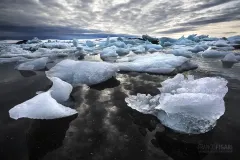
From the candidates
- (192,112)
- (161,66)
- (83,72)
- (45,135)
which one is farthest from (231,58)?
(45,135)

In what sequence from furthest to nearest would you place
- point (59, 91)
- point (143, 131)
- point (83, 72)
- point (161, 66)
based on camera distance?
point (161, 66), point (83, 72), point (59, 91), point (143, 131)

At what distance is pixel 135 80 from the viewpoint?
4.86 meters

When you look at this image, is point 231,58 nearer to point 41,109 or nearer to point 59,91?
point 59,91

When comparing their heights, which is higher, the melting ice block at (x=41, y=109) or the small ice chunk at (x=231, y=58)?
the melting ice block at (x=41, y=109)

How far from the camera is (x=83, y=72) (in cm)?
465

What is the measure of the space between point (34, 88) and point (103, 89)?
61.7 inches

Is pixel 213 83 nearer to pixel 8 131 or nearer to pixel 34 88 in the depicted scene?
pixel 8 131

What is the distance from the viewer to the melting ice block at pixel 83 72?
4504 mm

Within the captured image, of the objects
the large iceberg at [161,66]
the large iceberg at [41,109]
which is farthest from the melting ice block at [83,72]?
the large iceberg at [41,109]

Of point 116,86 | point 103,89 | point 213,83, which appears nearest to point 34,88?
point 103,89

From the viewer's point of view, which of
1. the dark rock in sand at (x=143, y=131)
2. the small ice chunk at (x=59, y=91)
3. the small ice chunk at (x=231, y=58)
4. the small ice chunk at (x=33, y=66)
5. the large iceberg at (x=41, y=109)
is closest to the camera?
the dark rock in sand at (x=143, y=131)

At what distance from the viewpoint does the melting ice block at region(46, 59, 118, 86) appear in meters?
4.50

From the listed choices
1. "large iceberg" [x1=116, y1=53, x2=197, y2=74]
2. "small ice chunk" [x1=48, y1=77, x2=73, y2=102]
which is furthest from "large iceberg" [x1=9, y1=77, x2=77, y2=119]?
"large iceberg" [x1=116, y1=53, x2=197, y2=74]

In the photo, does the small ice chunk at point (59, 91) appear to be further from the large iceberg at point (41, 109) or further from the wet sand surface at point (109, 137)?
the large iceberg at point (41, 109)
